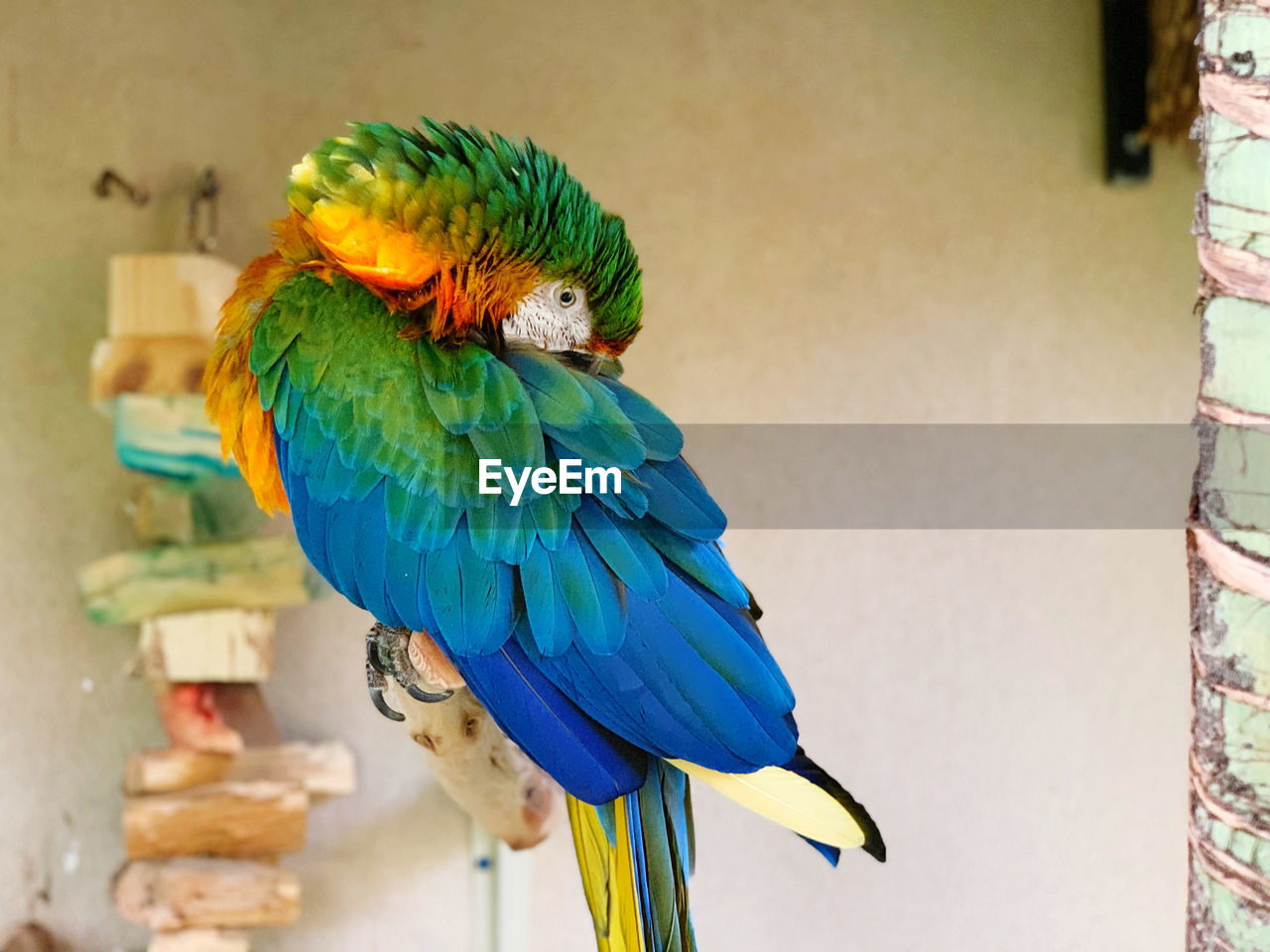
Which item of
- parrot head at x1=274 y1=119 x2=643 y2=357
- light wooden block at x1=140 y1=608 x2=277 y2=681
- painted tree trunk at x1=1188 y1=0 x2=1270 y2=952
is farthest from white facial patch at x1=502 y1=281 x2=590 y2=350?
light wooden block at x1=140 y1=608 x2=277 y2=681

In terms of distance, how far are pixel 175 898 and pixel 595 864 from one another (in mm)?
849

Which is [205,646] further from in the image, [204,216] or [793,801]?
[793,801]

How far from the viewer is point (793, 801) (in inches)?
21.6

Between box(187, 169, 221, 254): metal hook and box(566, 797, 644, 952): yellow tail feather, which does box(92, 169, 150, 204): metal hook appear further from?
box(566, 797, 644, 952): yellow tail feather

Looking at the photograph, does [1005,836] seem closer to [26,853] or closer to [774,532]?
[774,532]

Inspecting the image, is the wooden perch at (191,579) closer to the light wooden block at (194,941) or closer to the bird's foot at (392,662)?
the light wooden block at (194,941)

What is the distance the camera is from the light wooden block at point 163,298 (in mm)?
1228

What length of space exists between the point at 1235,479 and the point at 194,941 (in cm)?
128

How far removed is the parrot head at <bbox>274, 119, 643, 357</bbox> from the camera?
24.4 inches

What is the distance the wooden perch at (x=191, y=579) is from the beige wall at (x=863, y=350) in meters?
0.26

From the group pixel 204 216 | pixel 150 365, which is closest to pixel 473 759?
pixel 150 365

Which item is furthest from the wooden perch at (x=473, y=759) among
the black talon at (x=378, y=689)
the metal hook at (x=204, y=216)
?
the metal hook at (x=204, y=216)

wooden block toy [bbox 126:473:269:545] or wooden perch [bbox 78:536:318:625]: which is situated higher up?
wooden block toy [bbox 126:473:269:545]

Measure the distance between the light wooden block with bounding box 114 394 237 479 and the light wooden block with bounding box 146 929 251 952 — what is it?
0.57 metres
